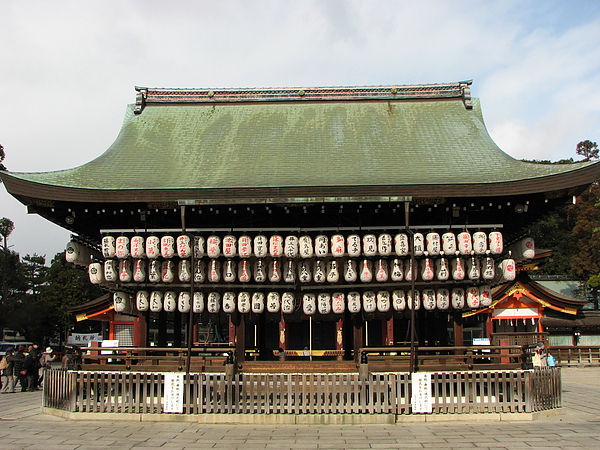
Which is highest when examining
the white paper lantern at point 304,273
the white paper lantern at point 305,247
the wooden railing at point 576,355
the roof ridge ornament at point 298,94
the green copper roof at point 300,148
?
the roof ridge ornament at point 298,94

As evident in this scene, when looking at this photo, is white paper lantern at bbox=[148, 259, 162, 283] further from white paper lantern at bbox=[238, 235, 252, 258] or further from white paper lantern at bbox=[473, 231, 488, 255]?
white paper lantern at bbox=[473, 231, 488, 255]

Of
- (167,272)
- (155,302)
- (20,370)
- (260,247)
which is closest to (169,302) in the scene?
(155,302)

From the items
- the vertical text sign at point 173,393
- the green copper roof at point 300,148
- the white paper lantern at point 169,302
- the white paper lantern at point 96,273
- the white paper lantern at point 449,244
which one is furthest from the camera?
the green copper roof at point 300,148

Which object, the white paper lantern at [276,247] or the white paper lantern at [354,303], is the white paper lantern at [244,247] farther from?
the white paper lantern at [354,303]

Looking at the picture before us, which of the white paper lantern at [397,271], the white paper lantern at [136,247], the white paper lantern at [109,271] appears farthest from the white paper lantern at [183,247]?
the white paper lantern at [397,271]

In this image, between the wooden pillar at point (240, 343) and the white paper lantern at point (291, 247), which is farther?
the wooden pillar at point (240, 343)

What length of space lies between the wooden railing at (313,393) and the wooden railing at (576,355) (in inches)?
890

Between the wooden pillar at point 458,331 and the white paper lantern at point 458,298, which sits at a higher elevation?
the white paper lantern at point 458,298

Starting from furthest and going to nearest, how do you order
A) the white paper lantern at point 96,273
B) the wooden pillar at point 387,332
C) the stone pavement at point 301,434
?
1. the wooden pillar at point 387,332
2. the white paper lantern at point 96,273
3. the stone pavement at point 301,434

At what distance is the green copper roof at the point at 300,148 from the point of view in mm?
16094

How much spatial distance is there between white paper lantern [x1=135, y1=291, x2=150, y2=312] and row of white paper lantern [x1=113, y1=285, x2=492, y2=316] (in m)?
0.21

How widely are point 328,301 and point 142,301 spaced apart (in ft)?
18.4

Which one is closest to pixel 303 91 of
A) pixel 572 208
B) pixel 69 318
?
pixel 69 318

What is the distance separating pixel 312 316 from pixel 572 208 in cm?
5285
